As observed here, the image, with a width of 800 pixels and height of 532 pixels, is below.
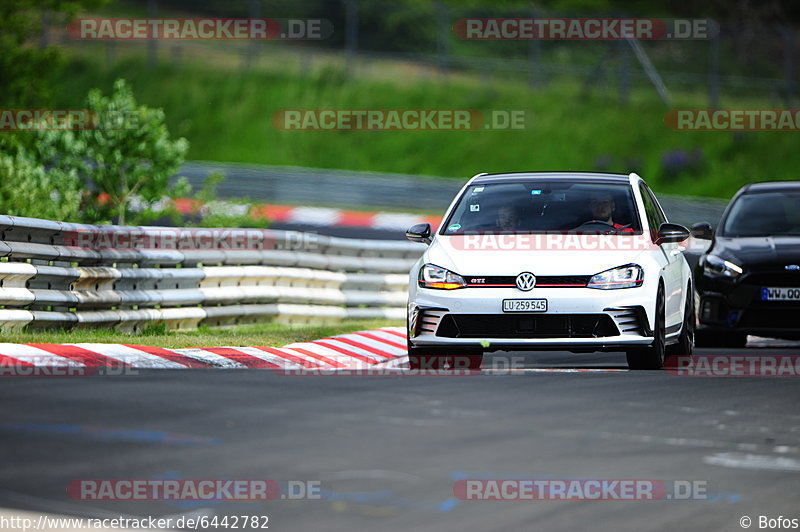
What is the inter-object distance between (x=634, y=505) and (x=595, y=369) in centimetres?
590

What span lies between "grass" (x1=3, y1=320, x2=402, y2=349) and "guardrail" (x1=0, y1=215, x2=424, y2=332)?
0.59 feet

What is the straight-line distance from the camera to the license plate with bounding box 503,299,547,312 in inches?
466

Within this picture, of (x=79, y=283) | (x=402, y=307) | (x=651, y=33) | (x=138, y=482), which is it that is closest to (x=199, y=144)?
(x=651, y=33)

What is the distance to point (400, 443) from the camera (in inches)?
309

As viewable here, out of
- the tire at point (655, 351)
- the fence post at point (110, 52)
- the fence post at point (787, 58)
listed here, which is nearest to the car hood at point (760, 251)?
the tire at point (655, 351)

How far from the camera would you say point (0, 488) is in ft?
21.5

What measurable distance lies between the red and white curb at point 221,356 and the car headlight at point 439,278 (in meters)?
1.05

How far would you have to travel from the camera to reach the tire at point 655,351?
480 inches

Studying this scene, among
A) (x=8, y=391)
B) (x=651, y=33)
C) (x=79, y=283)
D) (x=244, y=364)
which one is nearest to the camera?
(x=8, y=391)

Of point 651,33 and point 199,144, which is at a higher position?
point 651,33

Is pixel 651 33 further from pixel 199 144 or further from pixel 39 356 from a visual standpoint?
pixel 39 356

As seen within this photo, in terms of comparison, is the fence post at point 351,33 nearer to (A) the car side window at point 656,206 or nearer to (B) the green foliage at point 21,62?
(B) the green foliage at point 21,62

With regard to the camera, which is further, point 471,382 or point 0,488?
point 471,382

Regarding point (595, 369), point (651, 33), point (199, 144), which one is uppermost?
point (651, 33)
